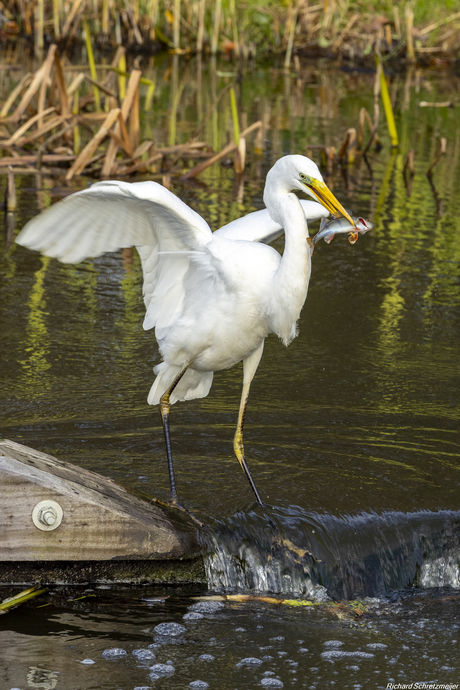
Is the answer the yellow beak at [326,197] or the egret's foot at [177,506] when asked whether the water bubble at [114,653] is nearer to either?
the egret's foot at [177,506]

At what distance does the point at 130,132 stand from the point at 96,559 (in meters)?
7.48

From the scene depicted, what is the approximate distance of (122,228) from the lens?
4035 millimetres

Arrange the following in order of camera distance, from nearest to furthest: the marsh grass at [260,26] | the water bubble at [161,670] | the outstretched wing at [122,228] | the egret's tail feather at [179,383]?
the water bubble at [161,670], the outstretched wing at [122,228], the egret's tail feather at [179,383], the marsh grass at [260,26]

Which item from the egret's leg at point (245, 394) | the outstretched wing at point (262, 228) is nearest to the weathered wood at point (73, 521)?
the egret's leg at point (245, 394)

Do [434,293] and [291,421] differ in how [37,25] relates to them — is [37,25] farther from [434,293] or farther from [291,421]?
[291,421]

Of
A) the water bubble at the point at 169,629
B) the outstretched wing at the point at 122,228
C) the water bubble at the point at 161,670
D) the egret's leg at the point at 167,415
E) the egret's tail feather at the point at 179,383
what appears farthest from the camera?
the egret's tail feather at the point at 179,383

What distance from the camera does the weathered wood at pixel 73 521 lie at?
325 centimetres

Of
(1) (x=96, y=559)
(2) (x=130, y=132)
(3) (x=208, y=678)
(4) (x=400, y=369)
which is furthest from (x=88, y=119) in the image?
(3) (x=208, y=678)

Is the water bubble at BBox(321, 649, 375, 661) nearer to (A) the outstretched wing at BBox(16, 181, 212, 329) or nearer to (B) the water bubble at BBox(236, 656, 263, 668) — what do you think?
(B) the water bubble at BBox(236, 656, 263, 668)

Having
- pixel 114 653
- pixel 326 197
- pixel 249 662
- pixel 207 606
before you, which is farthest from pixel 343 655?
pixel 326 197

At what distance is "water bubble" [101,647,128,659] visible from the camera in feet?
9.76

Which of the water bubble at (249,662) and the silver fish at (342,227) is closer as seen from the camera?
the water bubble at (249,662)

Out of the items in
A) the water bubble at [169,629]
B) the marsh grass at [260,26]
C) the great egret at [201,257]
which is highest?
the marsh grass at [260,26]

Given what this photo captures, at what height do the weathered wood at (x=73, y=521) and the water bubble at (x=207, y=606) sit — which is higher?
the weathered wood at (x=73, y=521)
